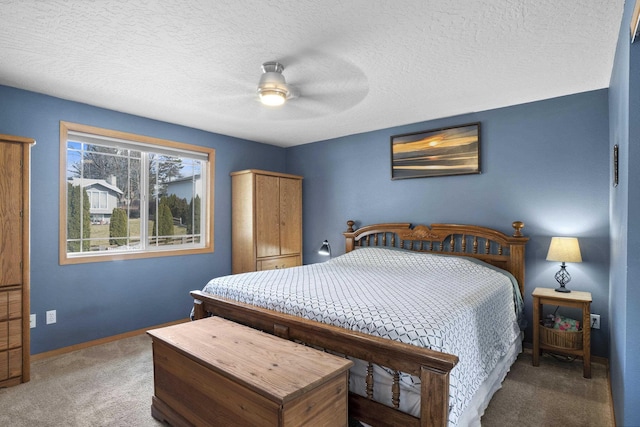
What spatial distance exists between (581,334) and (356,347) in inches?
84.7

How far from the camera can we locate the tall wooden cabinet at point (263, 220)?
429cm

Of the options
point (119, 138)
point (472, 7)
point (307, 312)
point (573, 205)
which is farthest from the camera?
point (119, 138)

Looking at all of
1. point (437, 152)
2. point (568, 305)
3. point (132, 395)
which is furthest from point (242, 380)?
point (437, 152)

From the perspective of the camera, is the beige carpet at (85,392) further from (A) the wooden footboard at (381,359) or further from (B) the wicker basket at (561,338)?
(B) the wicker basket at (561,338)

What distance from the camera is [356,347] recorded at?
1756mm

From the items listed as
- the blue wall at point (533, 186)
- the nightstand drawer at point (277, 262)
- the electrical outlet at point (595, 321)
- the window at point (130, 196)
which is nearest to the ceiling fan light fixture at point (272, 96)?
the window at point (130, 196)

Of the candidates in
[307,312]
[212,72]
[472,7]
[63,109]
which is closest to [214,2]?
[212,72]

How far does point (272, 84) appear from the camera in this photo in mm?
2396

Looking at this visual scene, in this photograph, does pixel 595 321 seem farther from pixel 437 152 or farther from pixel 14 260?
pixel 14 260

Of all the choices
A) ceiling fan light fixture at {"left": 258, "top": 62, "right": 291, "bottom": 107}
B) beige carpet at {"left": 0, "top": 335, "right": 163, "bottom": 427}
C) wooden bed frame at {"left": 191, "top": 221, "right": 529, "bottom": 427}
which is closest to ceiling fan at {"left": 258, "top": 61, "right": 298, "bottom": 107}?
ceiling fan light fixture at {"left": 258, "top": 62, "right": 291, "bottom": 107}

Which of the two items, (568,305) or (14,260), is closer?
(14,260)

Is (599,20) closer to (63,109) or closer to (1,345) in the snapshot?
(63,109)

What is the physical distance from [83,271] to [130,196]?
883 millimetres

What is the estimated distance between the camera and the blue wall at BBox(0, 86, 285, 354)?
9.91 ft
